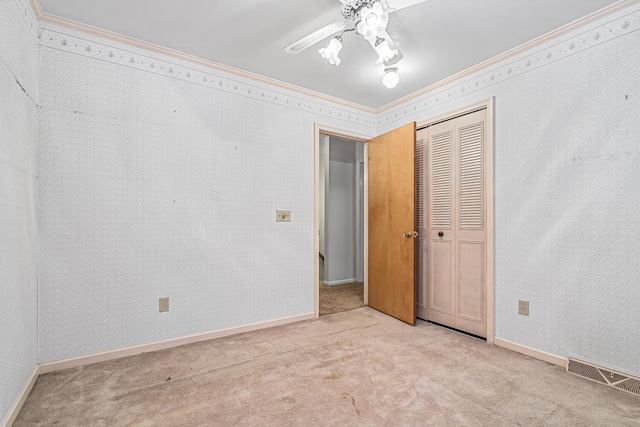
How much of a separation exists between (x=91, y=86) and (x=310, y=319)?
277 cm

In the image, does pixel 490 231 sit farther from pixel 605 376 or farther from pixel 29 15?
pixel 29 15

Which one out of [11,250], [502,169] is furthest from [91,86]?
[502,169]

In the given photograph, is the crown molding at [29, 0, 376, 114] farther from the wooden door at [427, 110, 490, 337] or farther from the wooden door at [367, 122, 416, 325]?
the wooden door at [427, 110, 490, 337]

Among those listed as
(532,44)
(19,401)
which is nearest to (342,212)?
(532,44)

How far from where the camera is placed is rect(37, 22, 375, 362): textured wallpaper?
2133mm

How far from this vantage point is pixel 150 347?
240cm

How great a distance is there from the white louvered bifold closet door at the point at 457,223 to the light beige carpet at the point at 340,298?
993 mm

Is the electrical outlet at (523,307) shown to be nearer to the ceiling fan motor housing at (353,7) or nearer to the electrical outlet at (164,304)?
the ceiling fan motor housing at (353,7)

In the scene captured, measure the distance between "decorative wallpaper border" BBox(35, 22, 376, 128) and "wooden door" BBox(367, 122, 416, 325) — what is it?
0.77 metres

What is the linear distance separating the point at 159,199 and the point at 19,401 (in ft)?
4.71

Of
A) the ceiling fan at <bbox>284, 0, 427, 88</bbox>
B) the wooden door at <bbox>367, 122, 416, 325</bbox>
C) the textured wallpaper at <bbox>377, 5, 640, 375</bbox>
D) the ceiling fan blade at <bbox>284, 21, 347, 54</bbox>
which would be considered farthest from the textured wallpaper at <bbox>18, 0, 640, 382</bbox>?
the ceiling fan at <bbox>284, 0, 427, 88</bbox>

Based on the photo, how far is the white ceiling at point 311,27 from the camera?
6.38 ft

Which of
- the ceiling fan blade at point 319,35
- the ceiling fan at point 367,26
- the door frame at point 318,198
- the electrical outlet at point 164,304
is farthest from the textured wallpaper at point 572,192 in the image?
the electrical outlet at point 164,304

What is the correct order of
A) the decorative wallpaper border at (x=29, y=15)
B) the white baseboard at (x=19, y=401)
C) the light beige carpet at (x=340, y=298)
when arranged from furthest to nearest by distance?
the light beige carpet at (x=340, y=298), the decorative wallpaper border at (x=29, y=15), the white baseboard at (x=19, y=401)
